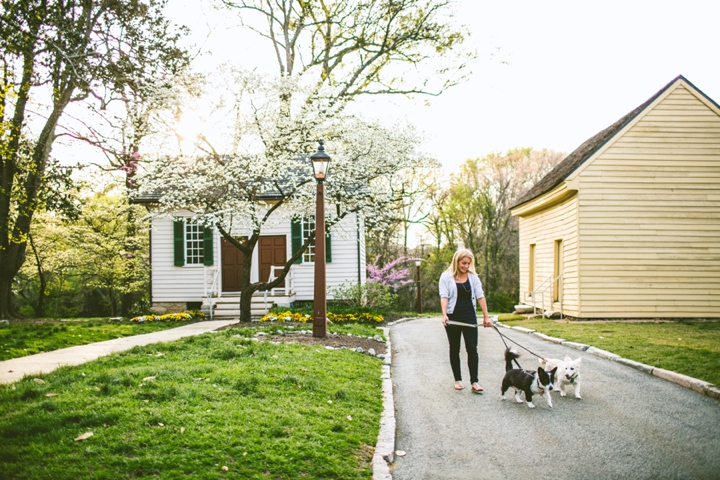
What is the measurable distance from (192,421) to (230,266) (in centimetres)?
1467

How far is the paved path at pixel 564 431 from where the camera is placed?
13.3ft

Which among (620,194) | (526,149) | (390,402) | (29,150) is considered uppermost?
(526,149)

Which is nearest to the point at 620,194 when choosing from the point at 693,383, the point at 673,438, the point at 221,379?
the point at 693,383

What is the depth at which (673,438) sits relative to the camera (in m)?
4.64

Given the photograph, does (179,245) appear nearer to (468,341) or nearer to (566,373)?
(468,341)

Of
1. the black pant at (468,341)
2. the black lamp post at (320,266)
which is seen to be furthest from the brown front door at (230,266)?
the black pant at (468,341)

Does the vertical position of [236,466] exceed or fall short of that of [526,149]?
it falls short

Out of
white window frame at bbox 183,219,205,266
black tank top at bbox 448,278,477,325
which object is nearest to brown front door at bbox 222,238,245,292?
white window frame at bbox 183,219,205,266

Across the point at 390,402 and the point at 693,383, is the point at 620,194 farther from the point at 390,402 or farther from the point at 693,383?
the point at 390,402

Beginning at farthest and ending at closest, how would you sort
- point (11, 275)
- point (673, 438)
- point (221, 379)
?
point (11, 275) < point (221, 379) < point (673, 438)

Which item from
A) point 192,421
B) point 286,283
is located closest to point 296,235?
point 286,283

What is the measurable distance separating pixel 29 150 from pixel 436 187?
2263 cm

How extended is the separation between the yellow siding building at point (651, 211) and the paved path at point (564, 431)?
22.8 feet

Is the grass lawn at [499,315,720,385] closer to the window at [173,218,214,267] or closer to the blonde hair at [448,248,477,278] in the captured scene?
the blonde hair at [448,248,477,278]
